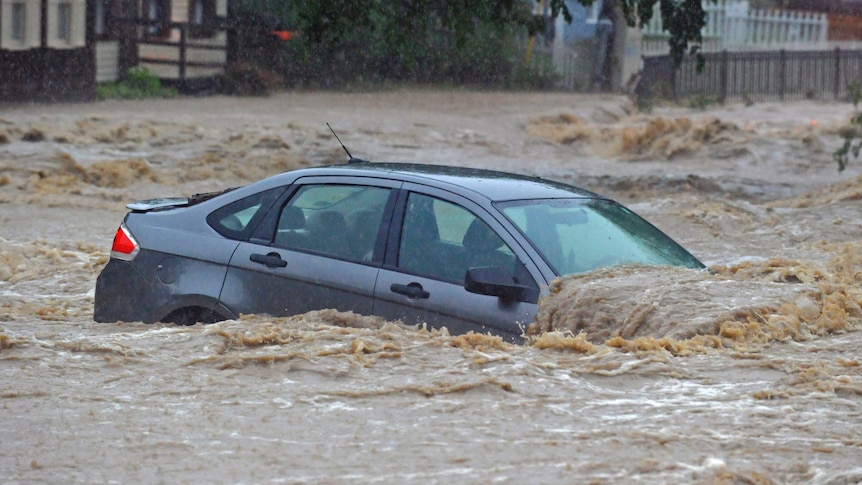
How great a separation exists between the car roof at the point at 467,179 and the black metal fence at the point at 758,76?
2691cm

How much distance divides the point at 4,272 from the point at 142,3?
19505mm

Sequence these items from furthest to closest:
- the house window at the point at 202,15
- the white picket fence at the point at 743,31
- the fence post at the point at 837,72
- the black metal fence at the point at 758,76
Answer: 1. the fence post at the point at 837,72
2. the white picket fence at the point at 743,31
3. the black metal fence at the point at 758,76
4. the house window at the point at 202,15

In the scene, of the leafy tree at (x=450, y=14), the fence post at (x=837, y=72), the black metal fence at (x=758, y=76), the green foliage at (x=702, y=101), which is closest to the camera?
the leafy tree at (x=450, y=14)

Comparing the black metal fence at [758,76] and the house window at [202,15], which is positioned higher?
the house window at [202,15]

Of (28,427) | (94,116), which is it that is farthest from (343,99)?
(28,427)

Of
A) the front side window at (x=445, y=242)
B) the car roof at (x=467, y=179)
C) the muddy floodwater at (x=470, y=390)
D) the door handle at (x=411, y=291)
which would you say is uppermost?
the car roof at (x=467, y=179)

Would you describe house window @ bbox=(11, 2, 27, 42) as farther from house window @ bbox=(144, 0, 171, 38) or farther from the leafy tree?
the leafy tree

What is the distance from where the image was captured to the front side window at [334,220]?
635 centimetres

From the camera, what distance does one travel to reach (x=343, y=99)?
2789 centimetres

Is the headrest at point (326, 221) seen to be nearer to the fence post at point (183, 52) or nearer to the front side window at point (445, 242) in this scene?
the front side window at point (445, 242)

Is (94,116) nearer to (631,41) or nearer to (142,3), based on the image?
(142,3)

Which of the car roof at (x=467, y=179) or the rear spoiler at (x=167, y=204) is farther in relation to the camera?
the rear spoiler at (x=167, y=204)

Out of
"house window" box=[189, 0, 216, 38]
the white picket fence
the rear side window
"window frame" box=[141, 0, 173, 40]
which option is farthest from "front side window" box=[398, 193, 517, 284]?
the white picket fence

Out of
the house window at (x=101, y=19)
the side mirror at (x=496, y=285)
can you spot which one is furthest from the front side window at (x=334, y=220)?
the house window at (x=101, y=19)
